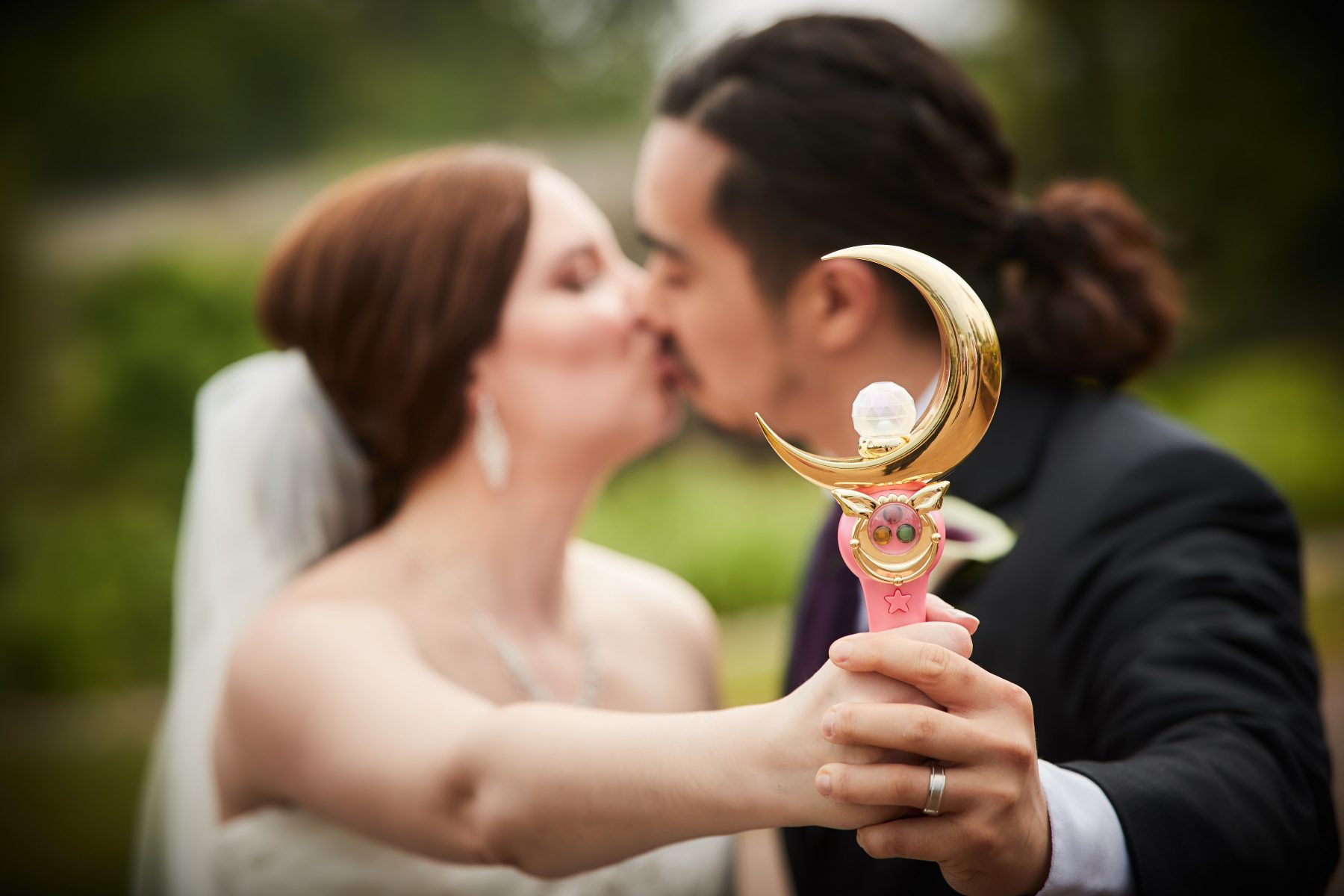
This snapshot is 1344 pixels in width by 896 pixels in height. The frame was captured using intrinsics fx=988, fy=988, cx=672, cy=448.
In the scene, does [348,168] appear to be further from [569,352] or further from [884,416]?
[884,416]

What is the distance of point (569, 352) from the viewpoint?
2.76 m

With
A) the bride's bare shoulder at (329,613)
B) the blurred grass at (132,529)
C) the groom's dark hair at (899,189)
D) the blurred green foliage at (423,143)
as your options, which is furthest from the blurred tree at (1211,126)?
the bride's bare shoulder at (329,613)

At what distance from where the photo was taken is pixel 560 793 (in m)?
1.62

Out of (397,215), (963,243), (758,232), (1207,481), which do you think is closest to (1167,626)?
(1207,481)

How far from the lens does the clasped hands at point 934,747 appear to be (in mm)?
1161

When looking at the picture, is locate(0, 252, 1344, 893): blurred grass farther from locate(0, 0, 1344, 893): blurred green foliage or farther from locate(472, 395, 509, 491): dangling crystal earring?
locate(472, 395, 509, 491): dangling crystal earring

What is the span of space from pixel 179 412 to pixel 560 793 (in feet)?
24.1

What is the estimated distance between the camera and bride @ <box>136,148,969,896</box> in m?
2.46

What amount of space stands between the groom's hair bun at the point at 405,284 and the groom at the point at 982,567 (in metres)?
0.46

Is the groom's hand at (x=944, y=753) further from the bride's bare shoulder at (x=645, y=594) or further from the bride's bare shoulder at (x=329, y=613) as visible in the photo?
the bride's bare shoulder at (x=645, y=594)

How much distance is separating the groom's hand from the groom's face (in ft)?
4.80

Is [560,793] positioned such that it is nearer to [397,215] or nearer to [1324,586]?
[397,215]

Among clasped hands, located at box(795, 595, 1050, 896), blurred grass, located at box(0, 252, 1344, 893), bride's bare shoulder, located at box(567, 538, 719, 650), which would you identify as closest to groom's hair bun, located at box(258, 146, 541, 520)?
bride's bare shoulder, located at box(567, 538, 719, 650)

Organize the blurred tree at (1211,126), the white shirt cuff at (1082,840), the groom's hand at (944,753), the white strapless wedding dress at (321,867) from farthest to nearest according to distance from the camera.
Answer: the blurred tree at (1211,126) < the white strapless wedding dress at (321,867) < the white shirt cuff at (1082,840) < the groom's hand at (944,753)
